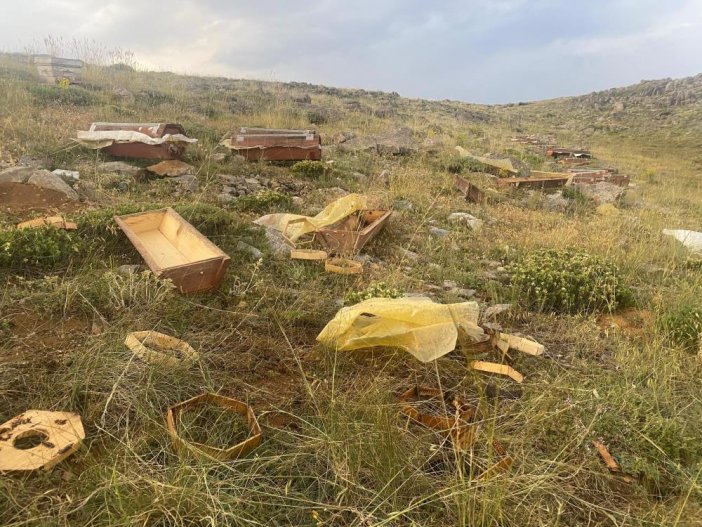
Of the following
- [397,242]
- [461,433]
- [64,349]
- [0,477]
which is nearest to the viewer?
[0,477]

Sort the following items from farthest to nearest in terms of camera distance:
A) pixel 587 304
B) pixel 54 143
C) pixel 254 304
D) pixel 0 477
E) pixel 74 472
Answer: pixel 54 143
pixel 587 304
pixel 254 304
pixel 74 472
pixel 0 477

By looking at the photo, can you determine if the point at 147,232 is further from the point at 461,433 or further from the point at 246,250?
the point at 461,433

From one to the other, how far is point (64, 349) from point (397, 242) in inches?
142

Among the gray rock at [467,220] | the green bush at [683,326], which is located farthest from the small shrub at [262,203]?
the green bush at [683,326]

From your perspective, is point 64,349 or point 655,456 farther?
point 64,349

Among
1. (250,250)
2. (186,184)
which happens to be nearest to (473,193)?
(186,184)

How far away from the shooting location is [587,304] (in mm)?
4074

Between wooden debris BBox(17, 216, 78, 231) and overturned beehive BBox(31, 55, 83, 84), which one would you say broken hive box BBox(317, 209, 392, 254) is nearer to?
wooden debris BBox(17, 216, 78, 231)

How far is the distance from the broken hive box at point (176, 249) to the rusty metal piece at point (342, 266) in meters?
0.99

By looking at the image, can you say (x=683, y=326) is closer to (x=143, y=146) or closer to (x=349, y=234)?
(x=349, y=234)

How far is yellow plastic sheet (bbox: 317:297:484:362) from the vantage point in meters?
2.87

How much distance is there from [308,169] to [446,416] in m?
6.29

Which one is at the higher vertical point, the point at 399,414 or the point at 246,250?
the point at 246,250

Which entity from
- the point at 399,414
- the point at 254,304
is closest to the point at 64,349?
the point at 254,304
